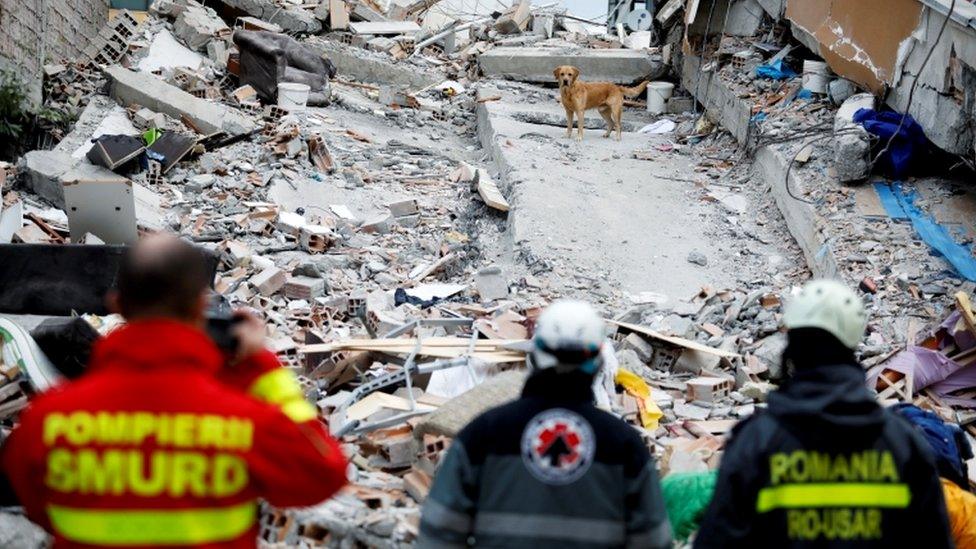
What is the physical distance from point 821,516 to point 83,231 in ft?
25.7

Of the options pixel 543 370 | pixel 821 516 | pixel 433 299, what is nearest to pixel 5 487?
pixel 543 370

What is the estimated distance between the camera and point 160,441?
7.91ft

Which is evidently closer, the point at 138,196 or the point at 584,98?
the point at 138,196

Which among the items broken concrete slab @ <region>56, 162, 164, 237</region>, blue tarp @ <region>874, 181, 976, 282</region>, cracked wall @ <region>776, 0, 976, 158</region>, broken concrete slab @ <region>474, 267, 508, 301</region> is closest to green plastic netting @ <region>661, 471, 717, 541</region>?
broken concrete slab @ <region>474, 267, 508, 301</region>

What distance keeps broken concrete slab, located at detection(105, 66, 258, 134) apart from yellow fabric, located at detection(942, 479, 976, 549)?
1114cm

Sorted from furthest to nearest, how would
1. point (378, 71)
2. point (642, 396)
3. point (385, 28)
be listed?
point (385, 28), point (378, 71), point (642, 396)

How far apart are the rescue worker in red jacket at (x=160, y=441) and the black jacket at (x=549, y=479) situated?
48 cm

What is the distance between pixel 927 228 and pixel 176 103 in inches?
354

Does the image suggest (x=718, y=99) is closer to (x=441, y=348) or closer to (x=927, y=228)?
(x=927, y=228)

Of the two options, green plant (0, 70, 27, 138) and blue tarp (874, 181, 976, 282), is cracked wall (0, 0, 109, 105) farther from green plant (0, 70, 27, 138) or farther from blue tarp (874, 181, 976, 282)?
blue tarp (874, 181, 976, 282)

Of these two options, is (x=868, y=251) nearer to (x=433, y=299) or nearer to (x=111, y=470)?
(x=433, y=299)

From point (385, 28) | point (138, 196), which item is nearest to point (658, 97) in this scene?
point (385, 28)

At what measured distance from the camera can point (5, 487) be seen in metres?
3.83

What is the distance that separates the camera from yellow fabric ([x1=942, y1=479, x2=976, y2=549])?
14.3 feet
